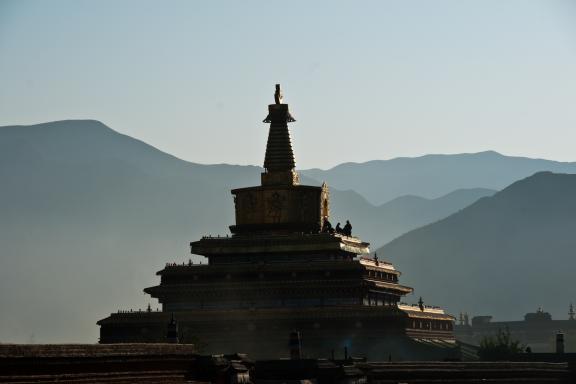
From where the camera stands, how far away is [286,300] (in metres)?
103

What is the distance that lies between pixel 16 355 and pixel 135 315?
55.4m

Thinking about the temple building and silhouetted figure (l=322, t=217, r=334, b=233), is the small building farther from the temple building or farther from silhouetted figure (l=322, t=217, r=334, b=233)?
the temple building

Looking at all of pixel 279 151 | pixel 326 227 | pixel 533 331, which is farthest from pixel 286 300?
pixel 533 331

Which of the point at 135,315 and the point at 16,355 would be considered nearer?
the point at 16,355

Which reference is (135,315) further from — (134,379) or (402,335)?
(134,379)

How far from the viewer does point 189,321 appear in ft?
332

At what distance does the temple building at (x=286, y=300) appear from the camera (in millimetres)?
100750

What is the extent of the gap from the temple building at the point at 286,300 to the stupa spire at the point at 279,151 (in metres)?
1.09

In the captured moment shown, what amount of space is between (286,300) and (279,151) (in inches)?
484

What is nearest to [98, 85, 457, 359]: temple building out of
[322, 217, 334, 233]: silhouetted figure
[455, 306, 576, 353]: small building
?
[322, 217, 334, 233]: silhouetted figure

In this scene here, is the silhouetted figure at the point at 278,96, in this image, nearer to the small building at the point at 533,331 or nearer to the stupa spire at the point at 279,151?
the stupa spire at the point at 279,151

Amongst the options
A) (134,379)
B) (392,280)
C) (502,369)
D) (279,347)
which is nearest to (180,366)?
(134,379)

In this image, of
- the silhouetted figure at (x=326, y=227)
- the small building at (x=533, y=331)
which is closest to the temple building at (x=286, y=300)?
the silhouetted figure at (x=326, y=227)

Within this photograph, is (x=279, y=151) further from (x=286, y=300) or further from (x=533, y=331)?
(x=533, y=331)
